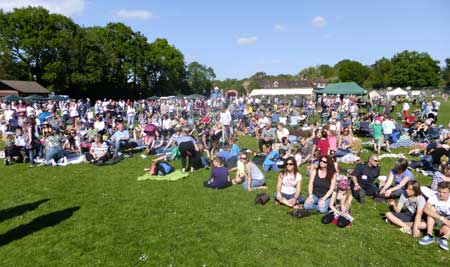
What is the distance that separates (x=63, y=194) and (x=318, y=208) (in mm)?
6155

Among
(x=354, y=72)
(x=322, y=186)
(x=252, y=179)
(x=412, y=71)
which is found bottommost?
(x=252, y=179)

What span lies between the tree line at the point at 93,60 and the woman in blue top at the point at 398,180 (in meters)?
50.2

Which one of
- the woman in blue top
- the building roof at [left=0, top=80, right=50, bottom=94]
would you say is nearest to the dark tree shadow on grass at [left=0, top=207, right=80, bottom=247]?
the woman in blue top

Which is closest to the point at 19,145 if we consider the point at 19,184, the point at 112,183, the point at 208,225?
the point at 19,184

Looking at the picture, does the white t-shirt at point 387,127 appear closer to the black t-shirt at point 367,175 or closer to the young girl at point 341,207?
the black t-shirt at point 367,175

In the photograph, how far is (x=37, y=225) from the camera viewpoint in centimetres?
610

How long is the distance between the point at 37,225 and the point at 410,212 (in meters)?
7.16

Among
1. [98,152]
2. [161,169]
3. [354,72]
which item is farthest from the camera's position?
[354,72]

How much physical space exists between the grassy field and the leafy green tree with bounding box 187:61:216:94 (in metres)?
84.2

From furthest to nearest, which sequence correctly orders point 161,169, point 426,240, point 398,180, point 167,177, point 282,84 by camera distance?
1. point 282,84
2. point 161,169
3. point 167,177
4. point 398,180
5. point 426,240

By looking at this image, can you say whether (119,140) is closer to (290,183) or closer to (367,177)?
(290,183)

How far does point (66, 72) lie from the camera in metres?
49.4

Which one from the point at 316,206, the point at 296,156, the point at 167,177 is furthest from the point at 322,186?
the point at 167,177

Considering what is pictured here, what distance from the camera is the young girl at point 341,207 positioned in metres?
6.00
